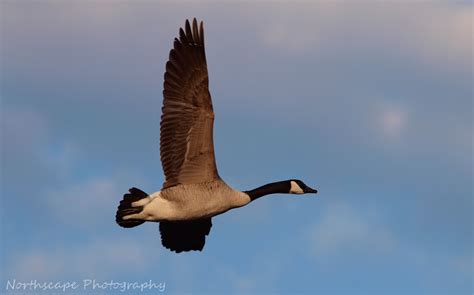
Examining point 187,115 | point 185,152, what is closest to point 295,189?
point 185,152

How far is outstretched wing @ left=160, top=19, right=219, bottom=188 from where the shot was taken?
1695 centimetres

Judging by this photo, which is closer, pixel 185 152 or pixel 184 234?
pixel 185 152

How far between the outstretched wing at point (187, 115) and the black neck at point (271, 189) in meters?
1.03

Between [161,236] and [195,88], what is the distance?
286 centimetres

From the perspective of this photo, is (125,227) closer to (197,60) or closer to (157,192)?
(157,192)

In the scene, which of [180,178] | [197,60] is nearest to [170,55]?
[197,60]

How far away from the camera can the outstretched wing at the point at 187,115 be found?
16953 millimetres

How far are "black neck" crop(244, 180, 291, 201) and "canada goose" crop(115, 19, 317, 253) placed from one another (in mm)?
705

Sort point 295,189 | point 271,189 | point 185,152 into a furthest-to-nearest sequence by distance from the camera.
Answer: point 295,189 → point 271,189 → point 185,152

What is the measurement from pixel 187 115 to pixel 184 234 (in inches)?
96.6

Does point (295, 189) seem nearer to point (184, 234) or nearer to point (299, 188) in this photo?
point (299, 188)

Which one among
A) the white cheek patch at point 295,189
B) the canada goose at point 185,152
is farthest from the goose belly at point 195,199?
the white cheek patch at point 295,189

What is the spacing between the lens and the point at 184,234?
60.5 ft

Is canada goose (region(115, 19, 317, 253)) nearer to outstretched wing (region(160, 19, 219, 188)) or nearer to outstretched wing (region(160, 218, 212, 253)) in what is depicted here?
outstretched wing (region(160, 19, 219, 188))
